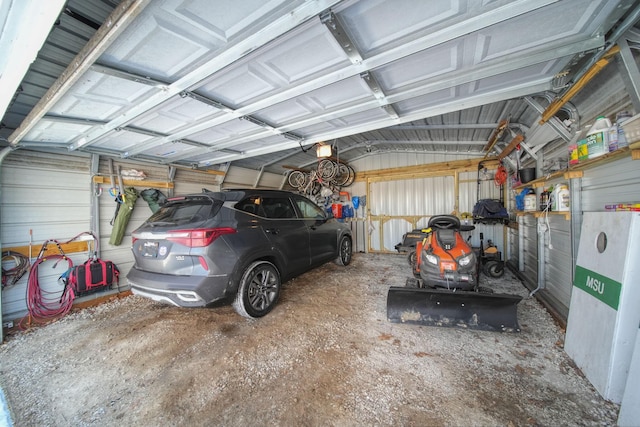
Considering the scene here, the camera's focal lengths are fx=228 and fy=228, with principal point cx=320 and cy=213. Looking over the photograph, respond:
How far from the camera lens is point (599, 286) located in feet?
5.93

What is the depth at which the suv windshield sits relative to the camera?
2.62 meters

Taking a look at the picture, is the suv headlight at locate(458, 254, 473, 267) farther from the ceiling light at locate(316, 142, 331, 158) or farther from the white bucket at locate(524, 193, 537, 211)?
the ceiling light at locate(316, 142, 331, 158)

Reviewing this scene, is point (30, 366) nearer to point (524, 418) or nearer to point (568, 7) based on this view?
point (524, 418)

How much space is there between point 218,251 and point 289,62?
1.93 m

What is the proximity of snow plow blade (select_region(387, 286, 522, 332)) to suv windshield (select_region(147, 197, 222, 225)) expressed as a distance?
2.37 m

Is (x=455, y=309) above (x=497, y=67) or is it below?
below

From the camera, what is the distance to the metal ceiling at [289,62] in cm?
135

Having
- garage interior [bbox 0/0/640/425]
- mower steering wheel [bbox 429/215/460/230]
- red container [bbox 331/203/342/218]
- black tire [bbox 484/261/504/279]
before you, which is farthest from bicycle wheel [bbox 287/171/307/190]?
black tire [bbox 484/261/504/279]

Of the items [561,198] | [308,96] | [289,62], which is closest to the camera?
[289,62]

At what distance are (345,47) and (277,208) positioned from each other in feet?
7.63

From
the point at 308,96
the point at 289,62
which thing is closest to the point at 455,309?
the point at 308,96

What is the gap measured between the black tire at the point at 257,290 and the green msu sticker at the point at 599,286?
3.11m

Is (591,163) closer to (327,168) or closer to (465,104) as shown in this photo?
(465,104)

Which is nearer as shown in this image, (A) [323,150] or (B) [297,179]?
(A) [323,150]
